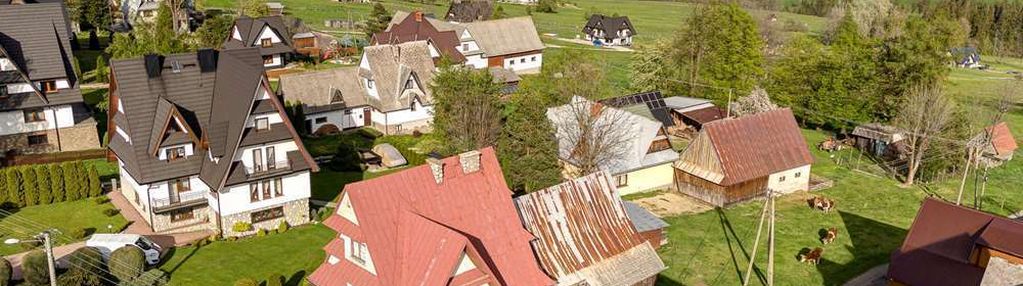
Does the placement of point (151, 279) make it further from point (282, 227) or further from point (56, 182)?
point (56, 182)

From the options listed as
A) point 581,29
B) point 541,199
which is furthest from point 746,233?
point 581,29

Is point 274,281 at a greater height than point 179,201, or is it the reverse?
point 179,201

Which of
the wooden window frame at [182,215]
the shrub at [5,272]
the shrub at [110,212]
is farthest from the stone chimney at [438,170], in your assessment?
the shrub at [110,212]

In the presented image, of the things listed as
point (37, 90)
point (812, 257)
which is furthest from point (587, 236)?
point (37, 90)

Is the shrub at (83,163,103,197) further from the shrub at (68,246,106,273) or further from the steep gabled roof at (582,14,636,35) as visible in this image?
the steep gabled roof at (582,14,636,35)

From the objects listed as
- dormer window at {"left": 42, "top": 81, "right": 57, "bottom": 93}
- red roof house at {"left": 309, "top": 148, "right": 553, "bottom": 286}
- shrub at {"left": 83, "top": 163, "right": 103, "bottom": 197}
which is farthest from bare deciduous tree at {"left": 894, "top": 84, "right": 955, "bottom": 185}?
dormer window at {"left": 42, "top": 81, "right": 57, "bottom": 93}

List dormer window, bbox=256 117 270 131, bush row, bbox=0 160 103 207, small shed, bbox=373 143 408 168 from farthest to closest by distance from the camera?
1. small shed, bbox=373 143 408 168
2. bush row, bbox=0 160 103 207
3. dormer window, bbox=256 117 270 131
